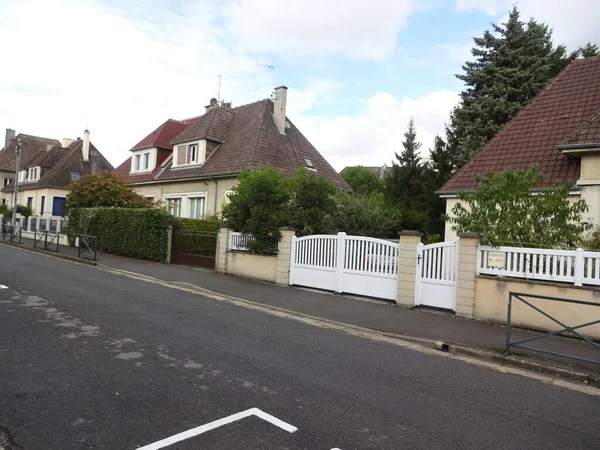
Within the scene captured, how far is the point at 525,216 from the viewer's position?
9625mm

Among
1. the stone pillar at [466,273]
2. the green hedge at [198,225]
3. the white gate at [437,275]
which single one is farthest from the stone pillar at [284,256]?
the stone pillar at [466,273]

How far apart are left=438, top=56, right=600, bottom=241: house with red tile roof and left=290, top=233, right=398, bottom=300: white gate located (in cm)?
431

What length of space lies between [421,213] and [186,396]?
19.5m

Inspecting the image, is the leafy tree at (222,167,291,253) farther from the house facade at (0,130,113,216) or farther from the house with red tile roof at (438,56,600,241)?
the house facade at (0,130,113,216)

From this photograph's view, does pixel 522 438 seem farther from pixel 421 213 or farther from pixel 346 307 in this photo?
pixel 421 213

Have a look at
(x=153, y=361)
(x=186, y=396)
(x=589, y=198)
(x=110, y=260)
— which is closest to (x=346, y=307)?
(x=153, y=361)

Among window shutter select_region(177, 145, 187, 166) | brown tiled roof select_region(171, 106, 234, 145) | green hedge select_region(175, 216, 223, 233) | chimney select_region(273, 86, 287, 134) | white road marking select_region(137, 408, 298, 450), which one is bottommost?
white road marking select_region(137, 408, 298, 450)

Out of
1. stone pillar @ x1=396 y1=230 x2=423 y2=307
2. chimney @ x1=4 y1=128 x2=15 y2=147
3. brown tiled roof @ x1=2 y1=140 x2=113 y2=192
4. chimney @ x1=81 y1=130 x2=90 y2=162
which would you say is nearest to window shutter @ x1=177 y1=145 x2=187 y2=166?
brown tiled roof @ x1=2 y1=140 x2=113 y2=192

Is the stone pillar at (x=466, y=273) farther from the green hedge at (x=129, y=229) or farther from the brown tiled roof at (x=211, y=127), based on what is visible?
the brown tiled roof at (x=211, y=127)

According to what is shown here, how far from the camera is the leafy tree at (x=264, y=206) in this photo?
14219 millimetres

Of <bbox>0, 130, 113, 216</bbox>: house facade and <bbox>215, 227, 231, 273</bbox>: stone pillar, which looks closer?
<bbox>215, 227, 231, 273</bbox>: stone pillar

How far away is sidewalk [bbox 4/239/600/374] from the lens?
734 cm

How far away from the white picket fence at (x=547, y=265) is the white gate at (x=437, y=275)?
640mm

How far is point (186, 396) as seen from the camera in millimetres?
4652
